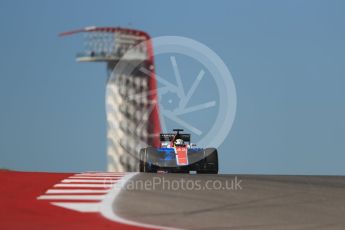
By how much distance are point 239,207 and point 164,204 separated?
1.19 m

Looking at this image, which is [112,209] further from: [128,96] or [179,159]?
[128,96]

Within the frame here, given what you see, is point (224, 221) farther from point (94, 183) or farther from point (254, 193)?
point (94, 183)

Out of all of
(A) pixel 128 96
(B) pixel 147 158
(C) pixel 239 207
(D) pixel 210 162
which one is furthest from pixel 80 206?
(A) pixel 128 96

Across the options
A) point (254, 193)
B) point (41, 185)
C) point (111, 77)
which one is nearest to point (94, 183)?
point (41, 185)

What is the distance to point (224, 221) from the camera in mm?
9523

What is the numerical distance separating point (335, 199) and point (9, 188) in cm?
595

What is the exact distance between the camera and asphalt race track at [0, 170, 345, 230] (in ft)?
30.8

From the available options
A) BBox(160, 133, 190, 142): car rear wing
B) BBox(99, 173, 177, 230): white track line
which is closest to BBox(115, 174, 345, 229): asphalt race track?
BBox(99, 173, 177, 230): white track line

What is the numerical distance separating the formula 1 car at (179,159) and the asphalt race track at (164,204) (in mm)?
5660

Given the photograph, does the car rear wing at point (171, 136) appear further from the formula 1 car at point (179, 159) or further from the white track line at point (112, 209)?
the white track line at point (112, 209)

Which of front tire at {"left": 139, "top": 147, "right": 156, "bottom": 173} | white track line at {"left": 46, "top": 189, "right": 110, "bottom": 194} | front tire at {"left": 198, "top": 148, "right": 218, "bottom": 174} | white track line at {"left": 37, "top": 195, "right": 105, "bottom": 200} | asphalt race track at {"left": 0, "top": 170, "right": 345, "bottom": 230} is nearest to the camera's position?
asphalt race track at {"left": 0, "top": 170, "right": 345, "bottom": 230}

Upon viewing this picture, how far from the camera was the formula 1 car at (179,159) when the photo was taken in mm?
20703

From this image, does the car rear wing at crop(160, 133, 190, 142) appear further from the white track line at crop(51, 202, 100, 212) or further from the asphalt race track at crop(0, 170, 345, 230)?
the white track line at crop(51, 202, 100, 212)

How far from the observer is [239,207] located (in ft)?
35.6
